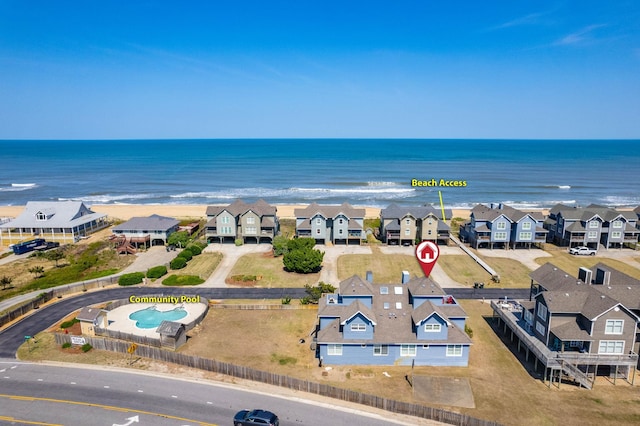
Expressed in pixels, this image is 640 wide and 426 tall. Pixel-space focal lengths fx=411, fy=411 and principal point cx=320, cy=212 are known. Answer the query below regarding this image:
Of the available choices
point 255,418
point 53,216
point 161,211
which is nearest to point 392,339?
point 255,418

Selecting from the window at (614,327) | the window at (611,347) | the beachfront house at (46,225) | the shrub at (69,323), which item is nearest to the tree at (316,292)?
the shrub at (69,323)

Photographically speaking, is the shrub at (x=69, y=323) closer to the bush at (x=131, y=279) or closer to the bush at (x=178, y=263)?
the bush at (x=131, y=279)

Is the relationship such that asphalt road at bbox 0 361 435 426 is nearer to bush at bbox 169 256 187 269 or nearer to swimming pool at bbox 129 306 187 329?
swimming pool at bbox 129 306 187 329

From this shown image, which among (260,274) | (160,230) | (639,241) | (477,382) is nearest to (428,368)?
(477,382)

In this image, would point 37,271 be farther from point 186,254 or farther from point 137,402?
point 137,402

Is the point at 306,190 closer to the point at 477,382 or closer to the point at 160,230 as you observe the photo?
the point at 160,230

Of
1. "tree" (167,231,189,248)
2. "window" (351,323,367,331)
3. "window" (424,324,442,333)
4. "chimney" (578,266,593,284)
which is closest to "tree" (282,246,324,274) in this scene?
"tree" (167,231,189,248)
